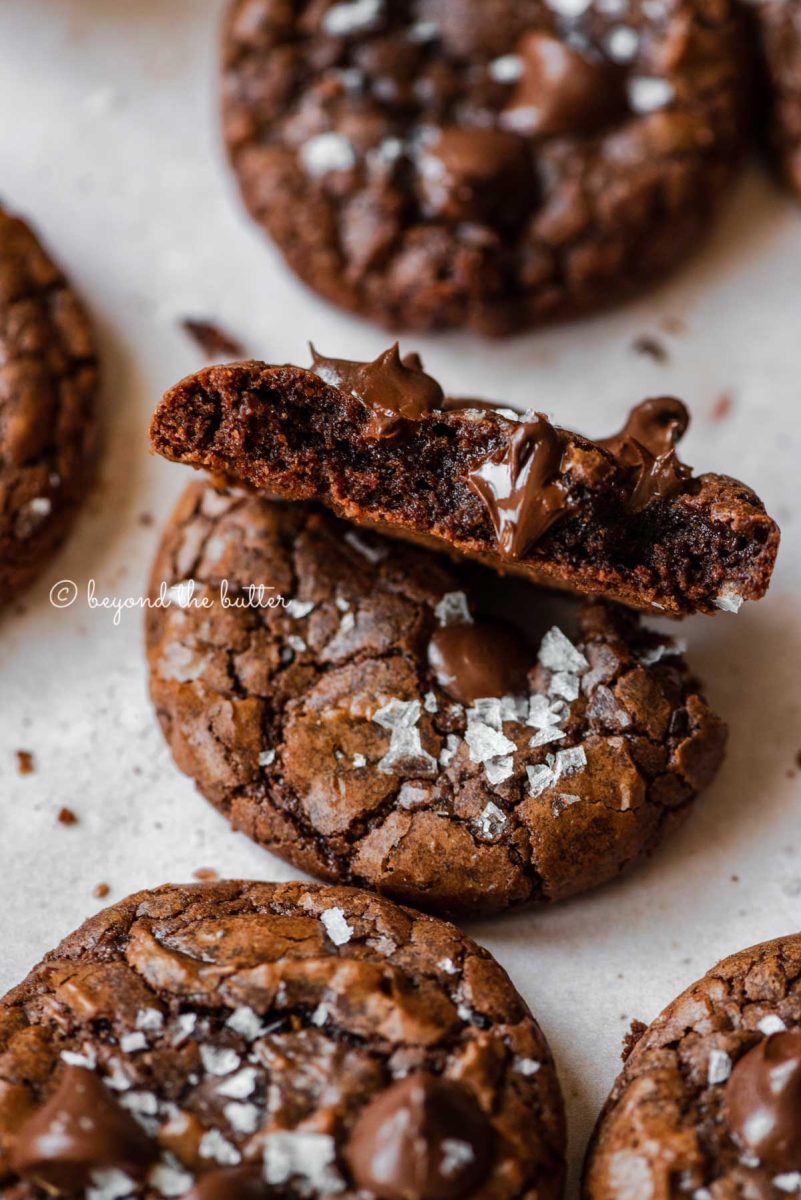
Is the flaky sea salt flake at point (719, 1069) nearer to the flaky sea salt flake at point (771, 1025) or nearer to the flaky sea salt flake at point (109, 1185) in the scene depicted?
the flaky sea salt flake at point (771, 1025)

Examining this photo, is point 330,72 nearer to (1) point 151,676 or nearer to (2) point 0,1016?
(1) point 151,676

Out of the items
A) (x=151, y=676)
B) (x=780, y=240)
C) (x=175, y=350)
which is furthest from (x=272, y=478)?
(x=780, y=240)

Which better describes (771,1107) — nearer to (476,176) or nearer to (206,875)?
(206,875)

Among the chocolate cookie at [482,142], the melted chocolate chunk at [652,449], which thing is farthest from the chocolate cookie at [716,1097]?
the chocolate cookie at [482,142]

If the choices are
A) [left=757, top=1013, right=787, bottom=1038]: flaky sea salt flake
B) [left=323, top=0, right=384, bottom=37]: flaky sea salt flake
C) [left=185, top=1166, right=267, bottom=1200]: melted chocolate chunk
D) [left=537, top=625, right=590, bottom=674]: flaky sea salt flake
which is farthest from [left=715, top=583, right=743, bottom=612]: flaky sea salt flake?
[left=323, top=0, right=384, bottom=37]: flaky sea salt flake

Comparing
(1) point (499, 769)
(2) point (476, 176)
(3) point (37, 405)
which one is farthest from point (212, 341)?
(1) point (499, 769)

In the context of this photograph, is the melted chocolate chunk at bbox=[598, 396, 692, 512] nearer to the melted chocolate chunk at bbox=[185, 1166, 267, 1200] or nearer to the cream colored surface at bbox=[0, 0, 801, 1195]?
the cream colored surface at bbox=[0, 0, 801, 1195]

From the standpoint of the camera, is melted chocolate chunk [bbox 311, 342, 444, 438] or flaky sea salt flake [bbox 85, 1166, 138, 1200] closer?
flaky sea salt flake [bbox 85, 1166, 138, 1200]

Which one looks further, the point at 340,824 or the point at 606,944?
the point at 606,944
